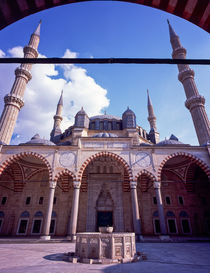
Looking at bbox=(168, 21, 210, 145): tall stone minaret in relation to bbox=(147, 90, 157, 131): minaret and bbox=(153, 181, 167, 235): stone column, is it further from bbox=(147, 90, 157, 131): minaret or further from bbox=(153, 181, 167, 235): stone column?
bbox=(153, 181, 167, 235): stone column

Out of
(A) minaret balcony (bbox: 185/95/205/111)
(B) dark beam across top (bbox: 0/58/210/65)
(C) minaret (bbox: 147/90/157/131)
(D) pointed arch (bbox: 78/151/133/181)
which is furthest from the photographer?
(C) minaret (bbox: 147/90/157/131)

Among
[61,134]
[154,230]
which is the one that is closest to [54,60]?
[154,230]

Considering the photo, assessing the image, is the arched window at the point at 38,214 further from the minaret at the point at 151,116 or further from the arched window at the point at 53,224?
the minaret at the point at 151,116

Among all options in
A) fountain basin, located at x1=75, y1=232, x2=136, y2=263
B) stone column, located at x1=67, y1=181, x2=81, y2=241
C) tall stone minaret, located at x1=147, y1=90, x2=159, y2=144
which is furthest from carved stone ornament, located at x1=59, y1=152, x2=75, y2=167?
tall stone minaret, located at x1=147, y1=90, x2=159, y2=144

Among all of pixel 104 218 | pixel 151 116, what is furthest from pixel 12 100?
pixel 151 116

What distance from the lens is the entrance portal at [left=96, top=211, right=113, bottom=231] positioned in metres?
13.9

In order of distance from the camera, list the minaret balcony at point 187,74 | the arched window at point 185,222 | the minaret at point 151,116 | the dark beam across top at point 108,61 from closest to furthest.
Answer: the dark beam across top at point 108,61 < the arched window at point 185,222 < the minaret balcony at point 187,74 < the minaret at point 151,116

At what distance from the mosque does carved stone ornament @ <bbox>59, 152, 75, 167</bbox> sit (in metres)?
0.07

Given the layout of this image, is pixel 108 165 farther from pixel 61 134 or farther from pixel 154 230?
pixel 61 134

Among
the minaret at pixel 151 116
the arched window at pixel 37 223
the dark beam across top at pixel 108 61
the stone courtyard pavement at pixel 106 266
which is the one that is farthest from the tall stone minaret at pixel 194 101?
the arched window at pixel 37 223

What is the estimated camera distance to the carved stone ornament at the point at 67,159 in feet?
39.8

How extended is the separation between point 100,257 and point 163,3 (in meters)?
5.53

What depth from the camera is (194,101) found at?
55.8ft

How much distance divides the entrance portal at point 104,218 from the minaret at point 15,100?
34.1 ft
